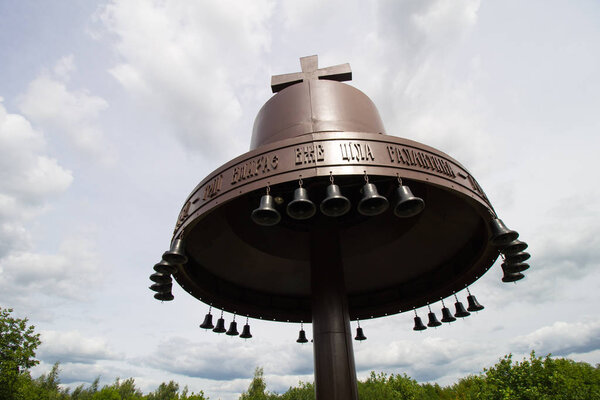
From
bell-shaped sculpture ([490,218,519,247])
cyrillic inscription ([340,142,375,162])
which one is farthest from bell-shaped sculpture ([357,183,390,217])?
bell-shaped sculpture ([490,218,519,247])

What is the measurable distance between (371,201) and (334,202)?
2.16 ft

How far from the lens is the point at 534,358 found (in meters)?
24.9

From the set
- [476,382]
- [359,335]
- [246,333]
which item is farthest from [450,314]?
[476,382]

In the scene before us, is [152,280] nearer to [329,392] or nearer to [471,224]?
[329,392]

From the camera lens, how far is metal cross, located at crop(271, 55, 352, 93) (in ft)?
35.5

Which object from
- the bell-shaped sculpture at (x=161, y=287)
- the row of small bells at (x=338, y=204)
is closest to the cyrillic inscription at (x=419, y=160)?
the row of small bells at (x=338, y=204)

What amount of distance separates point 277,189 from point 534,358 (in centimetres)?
2812

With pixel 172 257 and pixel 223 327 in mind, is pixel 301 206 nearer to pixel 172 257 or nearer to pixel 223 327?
pixel 172 257

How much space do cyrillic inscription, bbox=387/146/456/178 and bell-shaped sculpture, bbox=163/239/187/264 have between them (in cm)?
490

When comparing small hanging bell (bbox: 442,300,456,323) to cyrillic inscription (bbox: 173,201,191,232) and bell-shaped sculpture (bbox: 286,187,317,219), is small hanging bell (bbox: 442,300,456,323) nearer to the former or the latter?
bell-shaped sculpture (bbox: 286,187,317,219)

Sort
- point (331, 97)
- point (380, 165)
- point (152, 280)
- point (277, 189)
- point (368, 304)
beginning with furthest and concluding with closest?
point (368, 304) < point (331, 97) < point (152, 280) < point (277, 189) < point (380, 165)

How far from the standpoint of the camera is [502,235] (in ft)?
22.5

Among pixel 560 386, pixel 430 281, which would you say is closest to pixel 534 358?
pixel 560 386

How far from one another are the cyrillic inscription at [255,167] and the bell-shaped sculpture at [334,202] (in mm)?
1371
